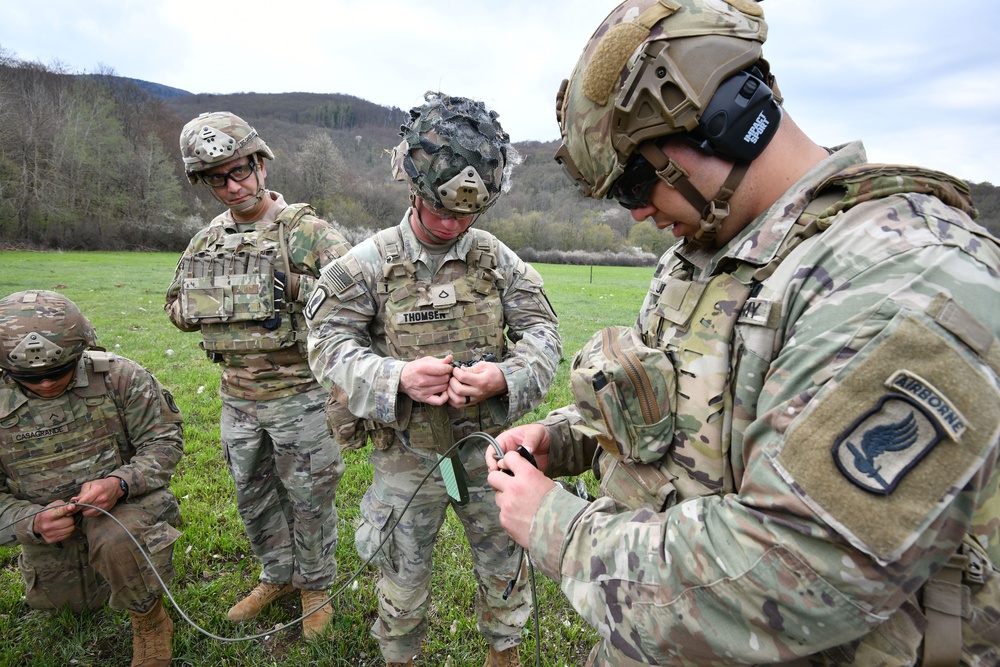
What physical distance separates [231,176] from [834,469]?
3837mm

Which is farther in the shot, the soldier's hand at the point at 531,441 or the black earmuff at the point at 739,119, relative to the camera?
the soldier's hand at the point at 531,441

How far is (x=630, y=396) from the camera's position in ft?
4.75

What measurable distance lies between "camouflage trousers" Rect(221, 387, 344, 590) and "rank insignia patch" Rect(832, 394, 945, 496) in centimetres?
332

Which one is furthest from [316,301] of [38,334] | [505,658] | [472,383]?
[505,658]

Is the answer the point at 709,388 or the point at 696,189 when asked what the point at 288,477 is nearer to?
the point at 709,388

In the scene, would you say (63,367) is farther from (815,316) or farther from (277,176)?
(277,176)

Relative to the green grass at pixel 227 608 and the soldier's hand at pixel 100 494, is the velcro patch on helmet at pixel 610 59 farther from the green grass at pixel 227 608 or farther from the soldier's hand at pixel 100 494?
the soldier's hand at pixel 100 494

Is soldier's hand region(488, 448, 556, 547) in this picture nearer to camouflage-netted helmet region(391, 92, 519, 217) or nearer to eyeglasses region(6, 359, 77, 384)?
camouflage-netted helmet region(391, 92, 519, 217)

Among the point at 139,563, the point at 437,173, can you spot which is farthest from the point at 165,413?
the point at 437,173

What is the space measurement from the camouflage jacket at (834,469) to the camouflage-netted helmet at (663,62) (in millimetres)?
362

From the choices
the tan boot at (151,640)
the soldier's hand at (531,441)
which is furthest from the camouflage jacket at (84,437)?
the soldier's hand at (531,441)

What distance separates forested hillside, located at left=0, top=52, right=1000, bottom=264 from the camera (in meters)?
36.5

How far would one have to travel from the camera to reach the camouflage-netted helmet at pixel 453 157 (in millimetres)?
2545

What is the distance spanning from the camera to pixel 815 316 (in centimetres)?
104
